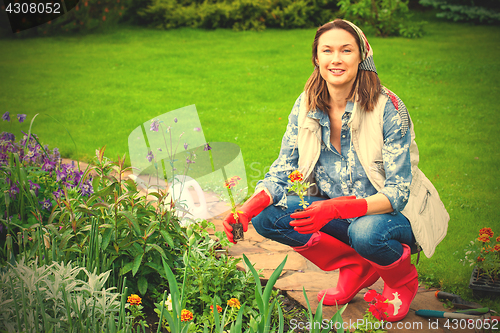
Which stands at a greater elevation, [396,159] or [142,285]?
[396,159]

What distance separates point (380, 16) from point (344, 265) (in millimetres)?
9123

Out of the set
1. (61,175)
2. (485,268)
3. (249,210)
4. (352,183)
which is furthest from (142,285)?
(485,268)

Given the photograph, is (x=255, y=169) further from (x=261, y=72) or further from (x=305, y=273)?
(x=261, y=72)

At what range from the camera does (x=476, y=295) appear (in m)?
2.25

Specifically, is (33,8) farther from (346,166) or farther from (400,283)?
(400,283)

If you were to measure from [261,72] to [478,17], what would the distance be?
728 centimetres

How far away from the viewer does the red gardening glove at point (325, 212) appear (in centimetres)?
184

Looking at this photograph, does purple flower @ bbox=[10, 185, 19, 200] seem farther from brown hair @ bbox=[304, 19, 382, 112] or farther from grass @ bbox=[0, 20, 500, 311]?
brown hair @ bbox=[304, 19, 382, 112]

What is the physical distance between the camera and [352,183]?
213cm

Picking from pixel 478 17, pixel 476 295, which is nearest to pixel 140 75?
pixel 476 295

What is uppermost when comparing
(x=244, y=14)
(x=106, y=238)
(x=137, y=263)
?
(x=244, y=14)

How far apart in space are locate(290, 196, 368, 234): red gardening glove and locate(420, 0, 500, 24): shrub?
1136 cm

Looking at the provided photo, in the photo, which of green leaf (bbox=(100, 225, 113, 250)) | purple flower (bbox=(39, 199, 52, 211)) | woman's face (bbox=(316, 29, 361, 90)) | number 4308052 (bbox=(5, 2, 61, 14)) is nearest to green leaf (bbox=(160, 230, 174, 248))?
green leaf (bbox=(100, 225, 113, 250))

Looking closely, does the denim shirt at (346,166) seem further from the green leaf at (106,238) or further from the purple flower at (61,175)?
the purple flower at (61,175)
